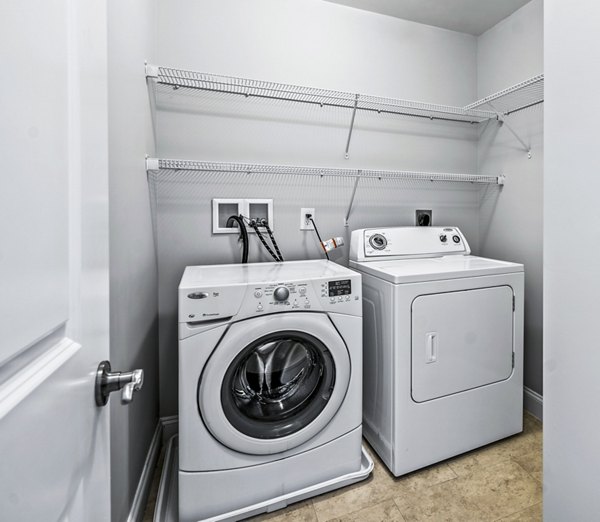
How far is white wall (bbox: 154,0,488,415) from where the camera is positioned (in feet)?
5.77

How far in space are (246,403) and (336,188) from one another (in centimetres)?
139

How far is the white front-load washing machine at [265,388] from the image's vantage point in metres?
1.19

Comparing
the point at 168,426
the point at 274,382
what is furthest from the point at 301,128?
the point at 168,426

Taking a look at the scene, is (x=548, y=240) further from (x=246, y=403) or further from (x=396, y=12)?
(x=396, y=12)

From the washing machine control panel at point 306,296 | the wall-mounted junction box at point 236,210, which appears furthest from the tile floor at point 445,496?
the wall-mounted junction box at point 236,210

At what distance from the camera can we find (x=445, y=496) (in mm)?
1400

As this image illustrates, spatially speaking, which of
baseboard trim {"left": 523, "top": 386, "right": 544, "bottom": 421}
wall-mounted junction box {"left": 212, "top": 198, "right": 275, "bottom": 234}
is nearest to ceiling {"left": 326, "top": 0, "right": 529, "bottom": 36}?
wall-mounted junction box {"left": 212, "top": 198, "right": 275, "bottom": 234}

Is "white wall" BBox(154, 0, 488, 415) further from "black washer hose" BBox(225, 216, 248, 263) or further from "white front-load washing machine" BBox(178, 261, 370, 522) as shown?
"white front-load washing machine" BBox(178, 261, 370, 522)

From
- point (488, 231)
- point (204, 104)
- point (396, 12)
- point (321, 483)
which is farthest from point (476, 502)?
point (396, 12)

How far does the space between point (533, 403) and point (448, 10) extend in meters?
2.63

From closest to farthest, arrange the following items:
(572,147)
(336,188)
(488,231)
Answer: (572,147) → (336,188) → (488,231)

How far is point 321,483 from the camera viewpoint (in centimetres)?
141

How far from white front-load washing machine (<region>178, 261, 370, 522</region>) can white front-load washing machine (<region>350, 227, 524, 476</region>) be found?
18cm

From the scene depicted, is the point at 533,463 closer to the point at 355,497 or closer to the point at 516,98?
the point at 355,497
